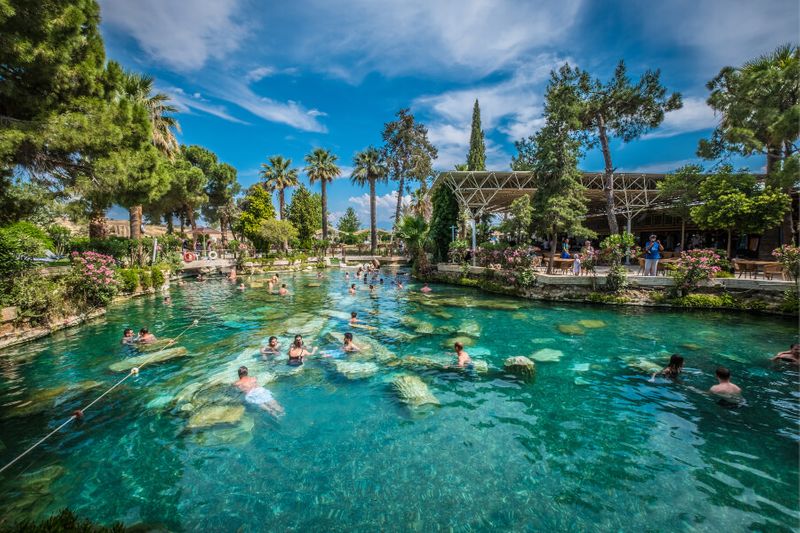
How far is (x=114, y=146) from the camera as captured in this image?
8250mm

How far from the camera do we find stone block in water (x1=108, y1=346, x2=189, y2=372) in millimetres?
9461

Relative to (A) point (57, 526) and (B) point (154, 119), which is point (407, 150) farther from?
(A) point (57, 526)

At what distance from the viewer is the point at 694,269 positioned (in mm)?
14602

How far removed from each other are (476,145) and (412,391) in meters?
34.6

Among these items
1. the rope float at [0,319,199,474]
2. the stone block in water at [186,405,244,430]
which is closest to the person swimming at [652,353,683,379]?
the stone block in water at [186,405,244,430]

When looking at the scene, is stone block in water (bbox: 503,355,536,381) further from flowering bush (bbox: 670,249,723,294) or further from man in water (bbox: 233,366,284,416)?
flowering bush (bbox: 670,249,723,294)

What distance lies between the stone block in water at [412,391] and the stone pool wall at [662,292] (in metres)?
11.8

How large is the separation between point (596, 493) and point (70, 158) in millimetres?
12747

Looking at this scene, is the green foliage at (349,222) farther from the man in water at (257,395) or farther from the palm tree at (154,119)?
the man in water at (257,395)

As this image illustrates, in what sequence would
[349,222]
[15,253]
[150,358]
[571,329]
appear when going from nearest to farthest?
[150,358] → [15,253] → [571,329] → [349,222]

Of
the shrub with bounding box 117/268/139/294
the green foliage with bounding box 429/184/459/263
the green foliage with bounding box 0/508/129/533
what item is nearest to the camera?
the green foliage with bounding box 0/508/129/533

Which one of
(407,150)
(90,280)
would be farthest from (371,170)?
(90,280)

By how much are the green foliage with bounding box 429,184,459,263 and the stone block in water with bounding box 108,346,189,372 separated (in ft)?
70.1

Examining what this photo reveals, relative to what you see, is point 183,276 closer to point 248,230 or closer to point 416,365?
point 248,230
